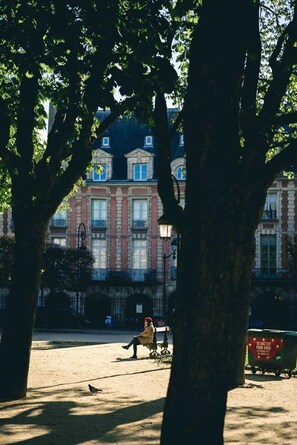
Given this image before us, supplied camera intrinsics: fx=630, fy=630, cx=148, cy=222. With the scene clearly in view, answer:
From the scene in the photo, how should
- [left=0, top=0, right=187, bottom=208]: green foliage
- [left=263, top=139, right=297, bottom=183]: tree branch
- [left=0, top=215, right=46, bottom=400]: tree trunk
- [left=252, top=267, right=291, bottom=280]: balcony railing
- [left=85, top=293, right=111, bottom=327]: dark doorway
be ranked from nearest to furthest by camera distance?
1. [left=0, top=0, right=187, bottom=208]: green foliage
2. [left=263, top=139, right=297, bottom=183]: tree branch
3. [left=0, top=215, right=46, bottom=400]: tree trunk
4. [left=252, top=267, right=291, bottom=280]: balcony railing
5. [left=85, top=293, right=111, bottom=327]: dark doorway

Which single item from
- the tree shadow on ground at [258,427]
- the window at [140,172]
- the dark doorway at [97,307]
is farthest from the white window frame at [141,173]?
the tree shadow on ground at [258,427]

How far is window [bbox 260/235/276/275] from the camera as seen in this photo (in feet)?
136

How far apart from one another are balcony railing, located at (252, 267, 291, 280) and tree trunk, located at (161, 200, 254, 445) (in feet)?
117

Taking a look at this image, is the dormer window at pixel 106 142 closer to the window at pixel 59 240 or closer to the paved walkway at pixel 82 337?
the window at pixel 59 240

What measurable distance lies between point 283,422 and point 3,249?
3122cm

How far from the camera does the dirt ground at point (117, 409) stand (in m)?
8.09

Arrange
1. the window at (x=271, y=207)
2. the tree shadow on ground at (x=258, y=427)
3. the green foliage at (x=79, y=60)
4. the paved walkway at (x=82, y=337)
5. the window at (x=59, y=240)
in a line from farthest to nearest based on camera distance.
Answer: the window at (x=59, y=240), the window at (x=271, y=207), the paved walkway at (x=82, y=337), the green foliage at (x=79, y=60), the tree shadow on ground at (x=258, y=427)

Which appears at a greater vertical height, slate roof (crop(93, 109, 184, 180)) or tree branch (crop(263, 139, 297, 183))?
slate roof (crop(93, 109, 184, 180))

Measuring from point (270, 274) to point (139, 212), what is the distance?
982cm

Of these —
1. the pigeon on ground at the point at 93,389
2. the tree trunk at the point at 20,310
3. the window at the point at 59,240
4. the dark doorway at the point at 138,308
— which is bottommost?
the dark doorway at the point at 138,308

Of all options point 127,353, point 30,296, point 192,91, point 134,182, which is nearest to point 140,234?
point 134,182

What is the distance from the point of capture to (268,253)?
1639 inches

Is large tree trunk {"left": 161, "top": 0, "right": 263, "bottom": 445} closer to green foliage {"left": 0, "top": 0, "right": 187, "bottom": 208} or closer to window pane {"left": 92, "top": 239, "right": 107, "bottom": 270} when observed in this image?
green foliage {"left": 0, "top": 0, "right": 187, "bottom": 208}

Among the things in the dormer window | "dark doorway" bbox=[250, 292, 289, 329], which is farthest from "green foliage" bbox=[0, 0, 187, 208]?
the dormer window
